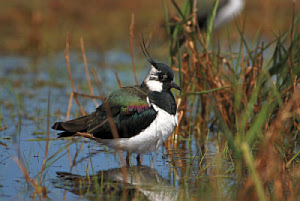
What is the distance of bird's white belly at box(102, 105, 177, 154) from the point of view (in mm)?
4340

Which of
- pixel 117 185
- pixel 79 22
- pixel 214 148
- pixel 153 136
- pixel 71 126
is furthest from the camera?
pixel 79 22

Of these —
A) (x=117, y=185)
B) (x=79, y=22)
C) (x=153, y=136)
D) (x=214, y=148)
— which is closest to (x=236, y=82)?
(x=214, y=148)

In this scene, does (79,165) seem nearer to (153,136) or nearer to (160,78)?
(153,136)

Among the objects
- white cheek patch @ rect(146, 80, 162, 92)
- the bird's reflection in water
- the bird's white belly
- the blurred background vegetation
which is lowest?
the bird's reflection in water

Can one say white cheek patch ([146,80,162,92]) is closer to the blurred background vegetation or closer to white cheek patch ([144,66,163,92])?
white cheek patch ([144,66,163,92])

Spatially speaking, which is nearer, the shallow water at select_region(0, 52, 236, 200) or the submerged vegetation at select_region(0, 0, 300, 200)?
the submerged vegetation at select_region(0, 0, 300, 200)

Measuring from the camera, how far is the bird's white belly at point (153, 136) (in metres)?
4.34

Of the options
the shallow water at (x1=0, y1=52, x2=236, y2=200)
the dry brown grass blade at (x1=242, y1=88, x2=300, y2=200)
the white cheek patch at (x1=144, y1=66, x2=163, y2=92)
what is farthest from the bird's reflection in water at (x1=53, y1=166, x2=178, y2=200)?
the white cheek patch at (x1=144, y1=66, x2=163, y2=92)

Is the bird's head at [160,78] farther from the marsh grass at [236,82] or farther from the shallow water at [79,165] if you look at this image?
the shallow water at [79,165]

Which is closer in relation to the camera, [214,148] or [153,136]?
[153,136]

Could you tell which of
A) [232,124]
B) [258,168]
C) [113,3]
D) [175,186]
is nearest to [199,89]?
[232,124]

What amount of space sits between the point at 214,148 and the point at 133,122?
41.1 inches

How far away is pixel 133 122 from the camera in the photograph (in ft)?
14.4

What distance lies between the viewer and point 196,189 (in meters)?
3.79
